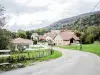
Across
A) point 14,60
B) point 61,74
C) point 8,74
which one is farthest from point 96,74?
point 14,60

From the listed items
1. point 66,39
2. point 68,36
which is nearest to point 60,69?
point 66,39

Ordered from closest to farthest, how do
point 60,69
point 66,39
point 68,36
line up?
point 60,69, point 66,39, point 68,36

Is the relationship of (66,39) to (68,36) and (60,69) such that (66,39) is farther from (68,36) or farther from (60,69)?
(60,69)

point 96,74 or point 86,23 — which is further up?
point 86,23

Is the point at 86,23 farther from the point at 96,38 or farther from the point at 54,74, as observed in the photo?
the point at 54,74

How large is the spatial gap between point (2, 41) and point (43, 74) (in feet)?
66.2

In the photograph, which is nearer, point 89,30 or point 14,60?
point 14,60

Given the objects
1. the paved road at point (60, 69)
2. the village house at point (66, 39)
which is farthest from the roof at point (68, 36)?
the paved road at point (60, 69)

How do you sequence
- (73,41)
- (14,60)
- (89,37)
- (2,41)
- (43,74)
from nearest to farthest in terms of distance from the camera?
(43,74) → (14,60) → (2,41) → (89,37) → (73,41)

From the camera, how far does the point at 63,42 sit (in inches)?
4830

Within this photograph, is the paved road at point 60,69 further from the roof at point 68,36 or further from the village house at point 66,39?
the roof at point 68,36

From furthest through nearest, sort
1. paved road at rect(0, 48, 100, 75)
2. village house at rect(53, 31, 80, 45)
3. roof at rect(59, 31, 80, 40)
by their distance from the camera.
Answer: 1. roof at rect(59, 31, 80, 40)
2. village house at rect(53, 31, 80, 45)
3. paved road at rect(0, 48, 100, 75)

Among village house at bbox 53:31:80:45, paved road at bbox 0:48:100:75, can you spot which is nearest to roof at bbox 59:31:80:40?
village house at bbox 53:31:80:45

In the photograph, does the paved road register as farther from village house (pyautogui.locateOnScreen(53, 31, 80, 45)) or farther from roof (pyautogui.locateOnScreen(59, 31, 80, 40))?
roof (pyautogui.locateOnScreen(59, 31, 80, 40))
